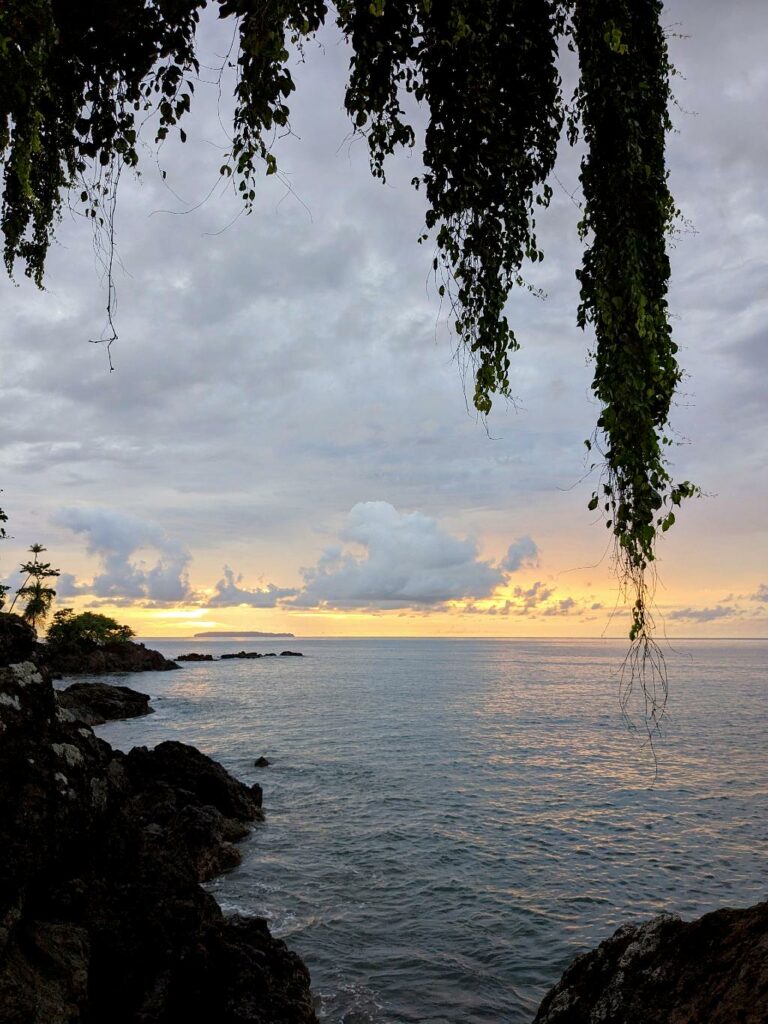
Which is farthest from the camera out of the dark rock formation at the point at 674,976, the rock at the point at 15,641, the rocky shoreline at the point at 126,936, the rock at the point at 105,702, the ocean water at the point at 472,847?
the rock at the point at 105,702

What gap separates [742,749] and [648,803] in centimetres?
1605

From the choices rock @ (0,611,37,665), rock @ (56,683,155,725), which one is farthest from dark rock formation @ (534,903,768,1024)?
rock @ (56,683,155,725)

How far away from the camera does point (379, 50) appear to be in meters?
4.78

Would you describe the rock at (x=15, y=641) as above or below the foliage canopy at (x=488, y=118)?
below

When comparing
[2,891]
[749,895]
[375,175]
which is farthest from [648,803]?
[375,175]

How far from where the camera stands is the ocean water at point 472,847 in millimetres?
11117

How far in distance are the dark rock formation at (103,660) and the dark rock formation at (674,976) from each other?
277 ft

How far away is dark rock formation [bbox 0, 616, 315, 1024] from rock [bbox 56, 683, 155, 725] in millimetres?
37032

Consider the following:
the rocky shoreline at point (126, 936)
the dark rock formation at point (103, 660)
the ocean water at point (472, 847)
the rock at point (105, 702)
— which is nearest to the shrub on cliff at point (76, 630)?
the dark rock formation at point (103, 660)

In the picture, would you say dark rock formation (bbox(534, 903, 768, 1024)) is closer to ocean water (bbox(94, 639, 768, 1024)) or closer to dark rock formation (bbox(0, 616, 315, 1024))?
dark rock formation (bbox(0, 616, 315, 1024))

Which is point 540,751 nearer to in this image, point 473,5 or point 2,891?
point 2,891

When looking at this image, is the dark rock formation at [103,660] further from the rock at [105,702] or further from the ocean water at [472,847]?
the ocean water at [472,847]

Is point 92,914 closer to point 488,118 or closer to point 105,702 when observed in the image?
point 488,118

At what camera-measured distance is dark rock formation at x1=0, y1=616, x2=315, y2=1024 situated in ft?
20.7
